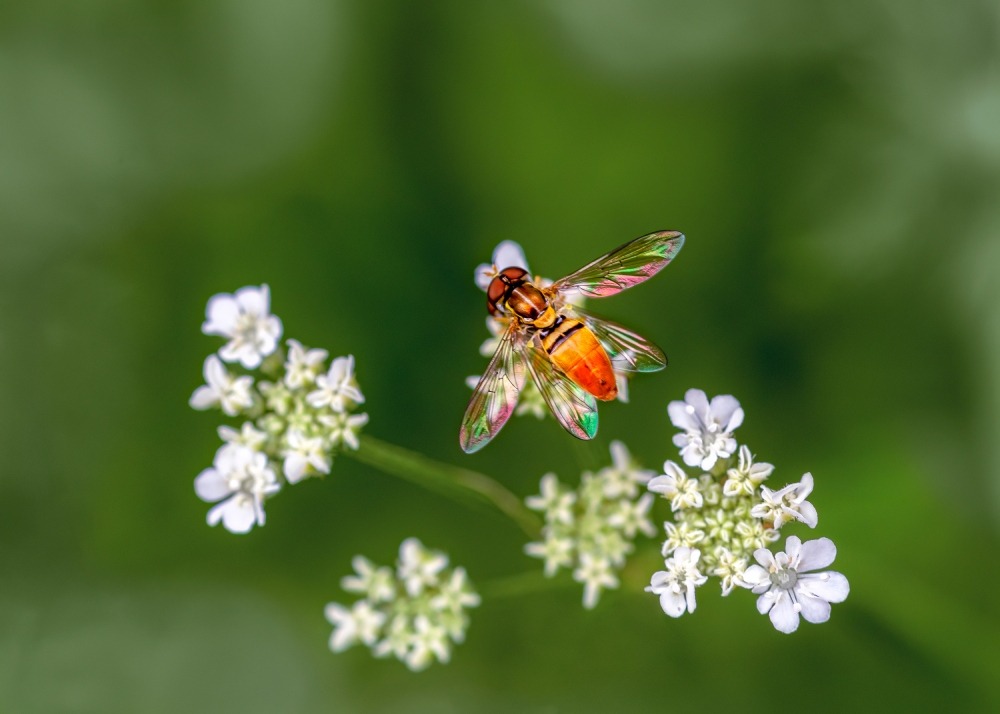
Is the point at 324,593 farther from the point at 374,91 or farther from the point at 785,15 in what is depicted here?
the point at 785,15

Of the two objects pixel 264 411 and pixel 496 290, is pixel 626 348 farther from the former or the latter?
pixel 264 411

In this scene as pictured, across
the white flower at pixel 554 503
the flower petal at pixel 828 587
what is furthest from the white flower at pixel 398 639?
the flower petal at pixel 828 587

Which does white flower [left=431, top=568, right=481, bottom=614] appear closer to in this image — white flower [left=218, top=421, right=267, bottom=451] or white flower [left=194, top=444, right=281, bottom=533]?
white flower [left=194, top=444, right=281, bottom=533]

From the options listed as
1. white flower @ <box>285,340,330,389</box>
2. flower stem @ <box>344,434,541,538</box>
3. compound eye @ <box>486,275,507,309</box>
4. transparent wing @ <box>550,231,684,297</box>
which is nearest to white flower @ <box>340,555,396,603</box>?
flower stem @ <box>344,434,541,538</box>

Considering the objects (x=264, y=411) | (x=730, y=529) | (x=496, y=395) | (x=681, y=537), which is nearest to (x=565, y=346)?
(x=496, y=395)

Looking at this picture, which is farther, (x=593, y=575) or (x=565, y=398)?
(x=593, y=575)

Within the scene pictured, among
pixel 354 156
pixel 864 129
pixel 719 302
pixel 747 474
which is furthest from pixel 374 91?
pixel 747 474
